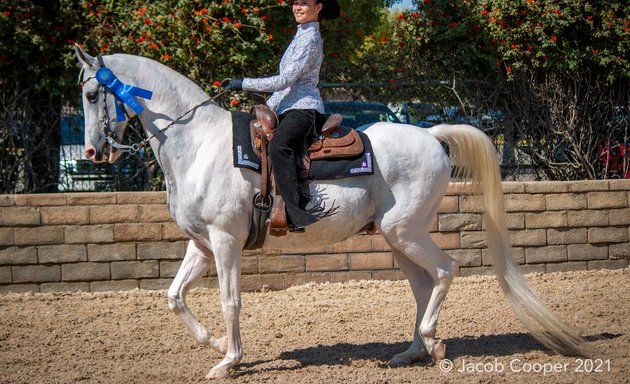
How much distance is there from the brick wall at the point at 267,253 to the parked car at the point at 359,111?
5.12 ft

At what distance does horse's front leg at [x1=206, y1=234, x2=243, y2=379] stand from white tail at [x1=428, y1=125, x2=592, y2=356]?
187 cm

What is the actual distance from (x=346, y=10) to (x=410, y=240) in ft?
41.0

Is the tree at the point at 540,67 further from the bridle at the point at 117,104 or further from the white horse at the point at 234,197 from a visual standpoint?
the bridle at the point at 117,104

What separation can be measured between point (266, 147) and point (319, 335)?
2.01 m

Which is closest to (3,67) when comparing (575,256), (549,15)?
(549,15)

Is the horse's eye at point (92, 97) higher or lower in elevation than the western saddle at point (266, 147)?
higher

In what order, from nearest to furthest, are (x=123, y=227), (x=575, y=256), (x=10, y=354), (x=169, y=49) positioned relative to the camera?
(x=10, y=354) → (x=123, y=227) → (x=575, y=256) → (x=169, y=49)

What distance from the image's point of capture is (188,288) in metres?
5.41

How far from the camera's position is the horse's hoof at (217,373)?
517cm

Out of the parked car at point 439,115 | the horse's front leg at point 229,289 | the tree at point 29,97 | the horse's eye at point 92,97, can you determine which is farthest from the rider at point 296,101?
the tree at point 29,97

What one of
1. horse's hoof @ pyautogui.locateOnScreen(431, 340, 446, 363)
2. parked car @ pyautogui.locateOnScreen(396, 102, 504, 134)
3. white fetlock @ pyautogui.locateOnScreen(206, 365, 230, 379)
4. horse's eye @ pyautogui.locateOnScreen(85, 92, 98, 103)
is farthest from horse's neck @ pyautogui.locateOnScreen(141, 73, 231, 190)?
parked car @ pyautogui.locateOnScreen(396, 102, 504, 134)

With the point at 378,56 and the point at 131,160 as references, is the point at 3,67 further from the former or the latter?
the point at 378,56

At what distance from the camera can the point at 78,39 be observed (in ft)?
32.9

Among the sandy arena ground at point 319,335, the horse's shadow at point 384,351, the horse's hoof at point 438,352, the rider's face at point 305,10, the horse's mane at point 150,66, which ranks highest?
the rider's face at point 305,10
